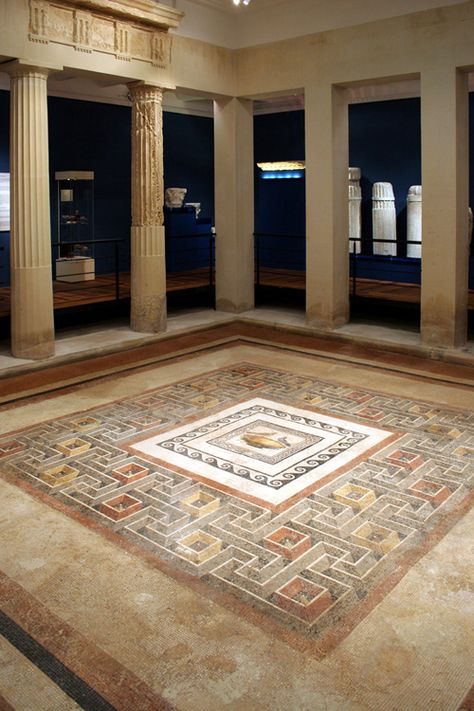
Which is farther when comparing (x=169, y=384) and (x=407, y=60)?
(x=407, y=60)

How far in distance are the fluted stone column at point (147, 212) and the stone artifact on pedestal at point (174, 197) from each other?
4.10 m

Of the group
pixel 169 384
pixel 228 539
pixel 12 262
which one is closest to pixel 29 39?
pixel 12 262

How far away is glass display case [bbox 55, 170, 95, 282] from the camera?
1273 centimetres

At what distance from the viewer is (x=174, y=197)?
14.3m

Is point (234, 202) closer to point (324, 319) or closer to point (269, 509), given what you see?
point (324, 319)

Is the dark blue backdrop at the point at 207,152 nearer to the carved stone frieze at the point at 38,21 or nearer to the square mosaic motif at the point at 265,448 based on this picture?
the carved stone frieze at the point at 38,21

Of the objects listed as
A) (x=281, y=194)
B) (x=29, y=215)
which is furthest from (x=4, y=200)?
(x=281, y=194)

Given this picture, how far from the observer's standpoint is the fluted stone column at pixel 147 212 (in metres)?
9.86

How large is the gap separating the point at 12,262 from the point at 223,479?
4559 millimetres

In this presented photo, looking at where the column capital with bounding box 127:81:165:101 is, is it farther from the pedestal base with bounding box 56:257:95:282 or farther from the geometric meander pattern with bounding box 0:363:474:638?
the geometric meander pattern with bounding box 0:363:474:638

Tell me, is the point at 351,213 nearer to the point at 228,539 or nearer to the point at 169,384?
the point at 169,384

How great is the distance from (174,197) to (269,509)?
10.4m

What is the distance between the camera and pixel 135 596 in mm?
3869

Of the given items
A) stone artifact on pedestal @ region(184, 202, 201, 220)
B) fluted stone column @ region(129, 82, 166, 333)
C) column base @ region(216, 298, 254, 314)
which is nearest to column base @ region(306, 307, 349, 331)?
column base @ region(216, 298, 254, 314)
